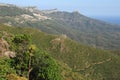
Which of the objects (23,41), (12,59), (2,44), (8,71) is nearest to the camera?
(8,71)

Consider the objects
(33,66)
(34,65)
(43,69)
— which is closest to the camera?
(43,69)

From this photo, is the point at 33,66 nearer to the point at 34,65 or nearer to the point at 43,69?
the point at 34,65

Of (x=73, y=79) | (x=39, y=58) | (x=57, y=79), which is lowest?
(x=73, y=79)

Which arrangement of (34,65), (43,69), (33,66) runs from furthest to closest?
(33,66) → (34,65) → (43,69)

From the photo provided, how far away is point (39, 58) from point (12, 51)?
16.6m

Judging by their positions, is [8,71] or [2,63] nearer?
[8,71]

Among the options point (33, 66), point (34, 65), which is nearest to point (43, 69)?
point (34, 65)

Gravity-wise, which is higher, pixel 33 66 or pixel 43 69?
pixel 33 66

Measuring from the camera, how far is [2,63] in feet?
219

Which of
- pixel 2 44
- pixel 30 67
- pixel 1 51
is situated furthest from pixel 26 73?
pixel 2 44

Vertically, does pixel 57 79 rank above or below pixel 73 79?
above

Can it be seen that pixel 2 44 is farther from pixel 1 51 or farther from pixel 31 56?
pixel 31 56

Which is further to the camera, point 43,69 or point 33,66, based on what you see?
point 33,66

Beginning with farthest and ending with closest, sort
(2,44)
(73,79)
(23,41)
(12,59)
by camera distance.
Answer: (73,79) < (2,44) < (23,41) < (12,59)
